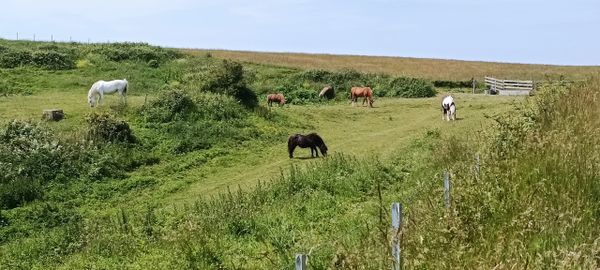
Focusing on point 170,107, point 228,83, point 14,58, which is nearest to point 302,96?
point 228,83

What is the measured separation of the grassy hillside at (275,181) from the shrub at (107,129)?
5 cm

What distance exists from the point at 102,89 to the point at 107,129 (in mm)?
6767

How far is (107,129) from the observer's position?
21344 millimetres

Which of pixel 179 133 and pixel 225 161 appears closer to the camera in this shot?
pixel 225 161

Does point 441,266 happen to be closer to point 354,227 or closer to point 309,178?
point 354,227

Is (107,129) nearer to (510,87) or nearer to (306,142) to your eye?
(306,142)

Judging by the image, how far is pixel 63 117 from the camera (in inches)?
944

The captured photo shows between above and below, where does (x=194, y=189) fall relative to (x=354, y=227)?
below

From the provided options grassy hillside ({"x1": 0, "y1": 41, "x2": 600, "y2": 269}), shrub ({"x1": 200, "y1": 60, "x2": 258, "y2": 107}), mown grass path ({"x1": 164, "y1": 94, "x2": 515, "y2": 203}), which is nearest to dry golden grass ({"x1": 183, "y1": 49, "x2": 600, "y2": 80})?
mown grass path ({"x1": 164, "y1": 94, "x2": 515, "y2": 203})

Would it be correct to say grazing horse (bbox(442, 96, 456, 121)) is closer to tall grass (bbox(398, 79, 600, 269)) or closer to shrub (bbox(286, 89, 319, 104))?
shrub (bbox(286, 89, 319, 104))

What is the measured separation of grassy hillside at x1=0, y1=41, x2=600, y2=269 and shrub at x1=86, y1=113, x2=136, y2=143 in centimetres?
5

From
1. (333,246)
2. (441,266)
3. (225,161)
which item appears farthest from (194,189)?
(441,266)

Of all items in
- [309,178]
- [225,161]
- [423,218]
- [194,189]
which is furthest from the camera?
[225,161]

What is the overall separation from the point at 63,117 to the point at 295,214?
16.4 metres
